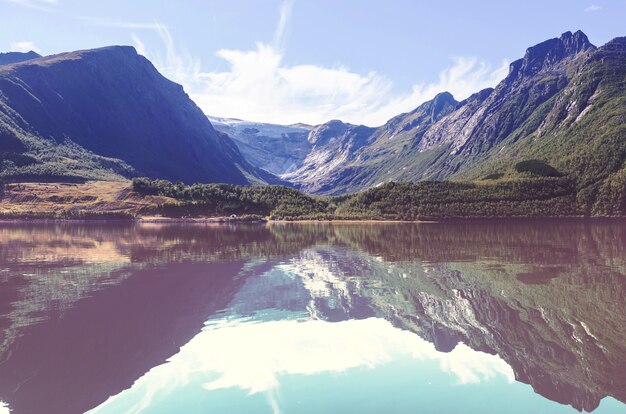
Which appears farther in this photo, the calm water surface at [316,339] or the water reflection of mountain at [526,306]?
the water reflection of mountain at [526,306]

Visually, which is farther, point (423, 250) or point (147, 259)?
point (423, 250)

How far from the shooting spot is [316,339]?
109ft

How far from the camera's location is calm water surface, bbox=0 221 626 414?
23.8 metres

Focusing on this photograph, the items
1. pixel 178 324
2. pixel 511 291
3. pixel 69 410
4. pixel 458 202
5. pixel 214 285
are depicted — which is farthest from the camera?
pixel 458 202

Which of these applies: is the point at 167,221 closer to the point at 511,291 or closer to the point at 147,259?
the point at 147,259

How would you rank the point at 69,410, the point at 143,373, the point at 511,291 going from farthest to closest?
the point at 511,291 → the point at 143,373 → the point at 69,410

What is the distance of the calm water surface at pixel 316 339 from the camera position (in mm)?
23844

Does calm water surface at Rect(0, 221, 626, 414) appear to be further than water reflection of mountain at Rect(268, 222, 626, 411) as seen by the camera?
No

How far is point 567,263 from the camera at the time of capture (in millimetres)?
63500

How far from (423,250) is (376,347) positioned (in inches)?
2132

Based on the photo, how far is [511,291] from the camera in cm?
4603

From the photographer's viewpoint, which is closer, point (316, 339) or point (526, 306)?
point (316, 339)

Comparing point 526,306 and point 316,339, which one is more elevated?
point 526,306

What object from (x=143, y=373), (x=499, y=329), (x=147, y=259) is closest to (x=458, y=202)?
(x=147, y=259)
